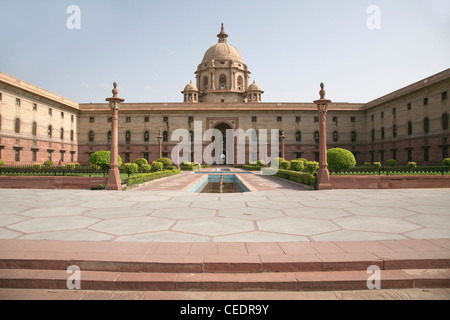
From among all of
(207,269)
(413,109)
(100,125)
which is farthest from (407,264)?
(100,125)

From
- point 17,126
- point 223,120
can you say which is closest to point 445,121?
point 223,120

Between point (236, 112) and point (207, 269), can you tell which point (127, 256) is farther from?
point (236, 112)

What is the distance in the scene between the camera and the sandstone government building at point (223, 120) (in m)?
25.0

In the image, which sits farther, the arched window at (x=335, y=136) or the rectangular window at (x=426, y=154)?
the arched window at (x=335, y=136)

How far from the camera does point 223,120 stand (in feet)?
124

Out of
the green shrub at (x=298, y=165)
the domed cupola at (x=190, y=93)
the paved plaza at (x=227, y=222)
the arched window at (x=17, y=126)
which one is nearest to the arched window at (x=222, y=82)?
the domed cupola at (x=190, y=93)

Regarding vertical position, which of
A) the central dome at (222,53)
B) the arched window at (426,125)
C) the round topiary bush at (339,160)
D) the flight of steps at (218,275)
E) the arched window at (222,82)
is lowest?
the flight of steps at (218,275)

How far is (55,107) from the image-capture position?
106ft

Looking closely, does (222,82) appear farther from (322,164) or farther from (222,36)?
(322,164)

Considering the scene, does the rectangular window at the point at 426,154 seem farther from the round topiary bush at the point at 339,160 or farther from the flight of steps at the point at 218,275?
the flight of steps at the point at 218,275

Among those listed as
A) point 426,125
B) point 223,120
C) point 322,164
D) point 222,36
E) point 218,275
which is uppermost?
point 222,36
